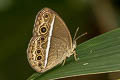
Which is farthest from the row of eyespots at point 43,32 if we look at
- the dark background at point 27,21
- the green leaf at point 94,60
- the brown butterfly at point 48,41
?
the dark background at point 27,21

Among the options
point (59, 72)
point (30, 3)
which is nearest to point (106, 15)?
point (30, 3)

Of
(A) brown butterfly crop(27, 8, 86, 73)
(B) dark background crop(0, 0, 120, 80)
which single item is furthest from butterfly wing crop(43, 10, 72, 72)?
(B) dark background crop(0, 0, 120, 80)

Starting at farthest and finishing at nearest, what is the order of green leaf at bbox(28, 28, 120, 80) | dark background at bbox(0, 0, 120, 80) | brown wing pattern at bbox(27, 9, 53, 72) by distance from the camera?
dark background at bbox(0, 0, 120, 80) < brown wing pattern at bbox(27, 9, 53, 72) < green leaf at bbox(28, 28, 120, 80)

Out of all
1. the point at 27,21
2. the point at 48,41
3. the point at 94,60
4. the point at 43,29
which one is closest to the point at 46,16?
the point at 43,29

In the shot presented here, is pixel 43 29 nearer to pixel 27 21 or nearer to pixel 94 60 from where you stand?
pixel 94 60

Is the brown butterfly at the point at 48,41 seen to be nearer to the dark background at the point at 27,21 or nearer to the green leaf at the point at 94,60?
the green leaf at the point at 94,60

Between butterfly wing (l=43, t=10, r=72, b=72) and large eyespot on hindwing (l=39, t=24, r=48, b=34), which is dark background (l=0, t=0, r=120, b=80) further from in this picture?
large eyespot on hindwing (l=39, t=24, r=48, b=34)
